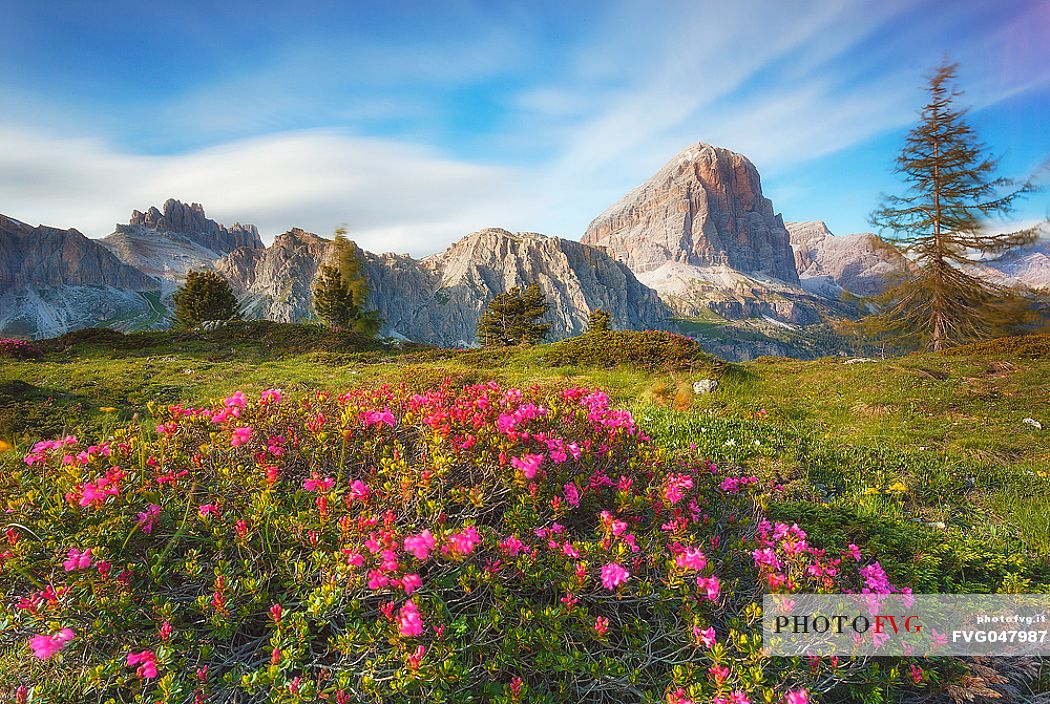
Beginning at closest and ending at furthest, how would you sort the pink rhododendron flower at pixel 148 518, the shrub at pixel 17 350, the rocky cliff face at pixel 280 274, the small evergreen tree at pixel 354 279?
the pink rhododendron flower at pixel 148 518, the shrub at pixel 17 350, the small evergreen tree at pixel 354 279, the rocky cliff face at pixel 280 274

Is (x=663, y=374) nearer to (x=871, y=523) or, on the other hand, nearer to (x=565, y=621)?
(x=871, y=523)

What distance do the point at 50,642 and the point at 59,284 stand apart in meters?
240

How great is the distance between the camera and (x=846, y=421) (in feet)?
30.7

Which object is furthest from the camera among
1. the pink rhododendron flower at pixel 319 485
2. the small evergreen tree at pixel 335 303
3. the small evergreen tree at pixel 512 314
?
the small evergreen tree at pixel 512 314

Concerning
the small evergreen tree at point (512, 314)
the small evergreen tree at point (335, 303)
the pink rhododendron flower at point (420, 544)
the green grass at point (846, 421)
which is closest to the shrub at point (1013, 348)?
the green grass at point (846, 421)

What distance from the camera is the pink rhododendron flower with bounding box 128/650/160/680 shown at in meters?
2.01

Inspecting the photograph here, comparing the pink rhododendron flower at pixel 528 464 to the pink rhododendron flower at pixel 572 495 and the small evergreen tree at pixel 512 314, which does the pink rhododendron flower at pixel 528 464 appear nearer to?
the pink rhododendron flower at pixel 572 495

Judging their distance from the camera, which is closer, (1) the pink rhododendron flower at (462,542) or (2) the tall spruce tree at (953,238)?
(1) the pink rhododendron flower at (462,542)

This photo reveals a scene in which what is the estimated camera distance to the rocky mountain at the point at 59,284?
154 meters

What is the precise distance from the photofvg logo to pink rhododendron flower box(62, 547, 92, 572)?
3.44m

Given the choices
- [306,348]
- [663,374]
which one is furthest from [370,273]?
[663,374]

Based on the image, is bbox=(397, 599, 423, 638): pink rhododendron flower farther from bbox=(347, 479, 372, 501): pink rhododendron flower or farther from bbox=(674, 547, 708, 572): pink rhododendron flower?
bbox=(674, 547, 708, 572): pink rhododendron flower

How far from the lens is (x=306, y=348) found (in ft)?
71.2

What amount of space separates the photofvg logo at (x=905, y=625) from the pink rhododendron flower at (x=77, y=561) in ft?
11.3
